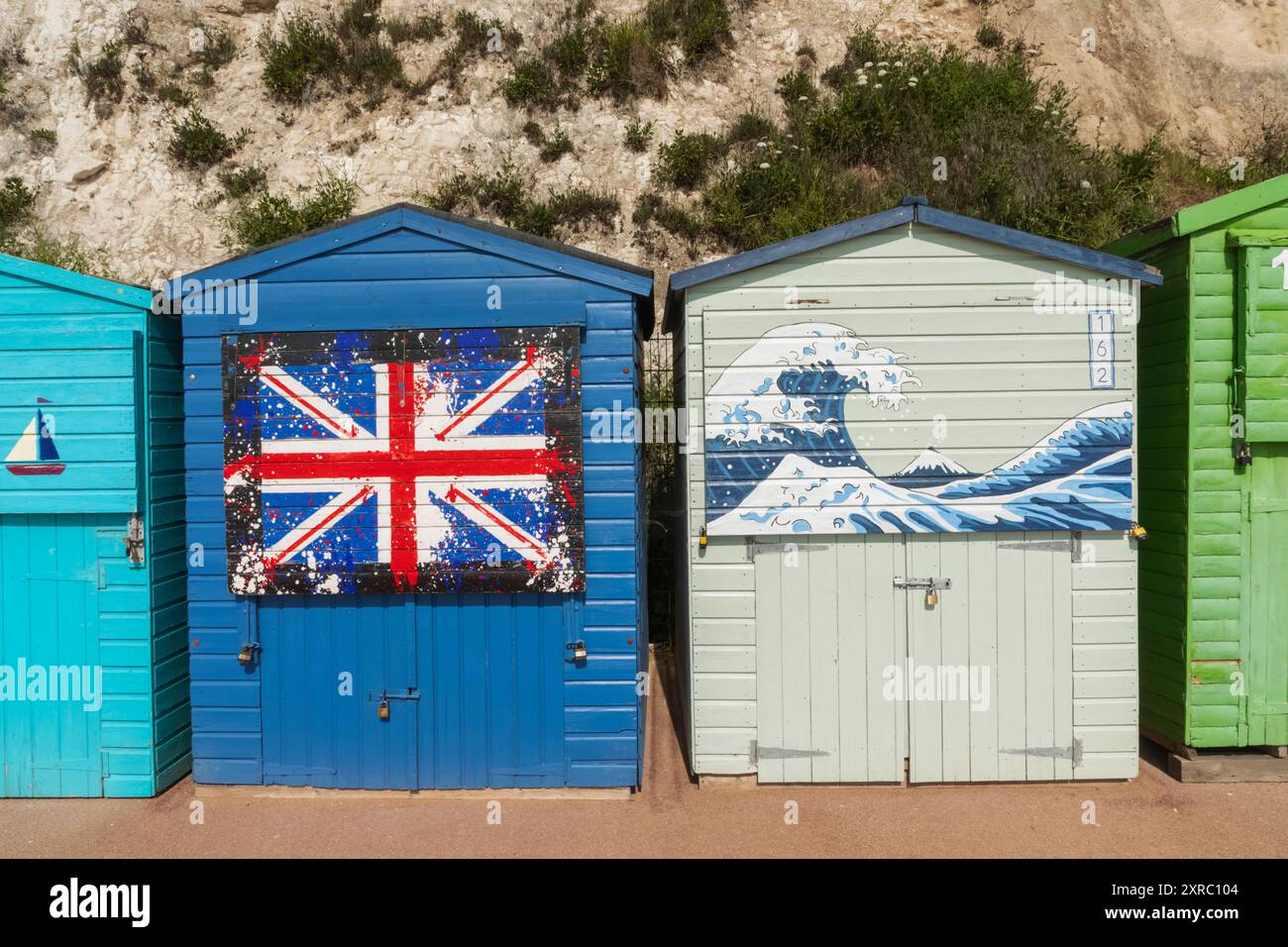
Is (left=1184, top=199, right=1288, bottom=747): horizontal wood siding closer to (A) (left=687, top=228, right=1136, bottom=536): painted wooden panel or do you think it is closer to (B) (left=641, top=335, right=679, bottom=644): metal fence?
(A) (left=687, top=228, right=1136, bottom=536): painted wooden panel

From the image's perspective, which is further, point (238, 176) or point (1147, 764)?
point (238, 176)

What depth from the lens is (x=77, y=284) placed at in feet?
17.9

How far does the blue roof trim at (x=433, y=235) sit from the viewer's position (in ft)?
17.7

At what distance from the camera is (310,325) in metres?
5.44

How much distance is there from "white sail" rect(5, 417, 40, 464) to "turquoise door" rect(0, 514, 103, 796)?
39cm

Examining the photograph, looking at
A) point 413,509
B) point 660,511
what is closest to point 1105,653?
point 413,509

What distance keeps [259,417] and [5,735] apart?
277cm

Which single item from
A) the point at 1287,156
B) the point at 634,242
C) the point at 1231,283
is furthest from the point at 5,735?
the point at 1287,156

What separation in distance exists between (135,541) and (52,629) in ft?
2.68

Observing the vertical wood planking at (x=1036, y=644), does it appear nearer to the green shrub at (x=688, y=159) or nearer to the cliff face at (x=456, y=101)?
the cliff face at (x=456, y=101)

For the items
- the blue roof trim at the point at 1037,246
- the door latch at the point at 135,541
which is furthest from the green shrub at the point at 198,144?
the blue roof trim at the point at 1037,246

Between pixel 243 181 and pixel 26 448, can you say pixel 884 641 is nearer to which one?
pixel 26 448

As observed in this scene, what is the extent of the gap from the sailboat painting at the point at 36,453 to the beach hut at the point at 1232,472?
7468 millimetres

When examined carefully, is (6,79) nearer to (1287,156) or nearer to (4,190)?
(4,190)
